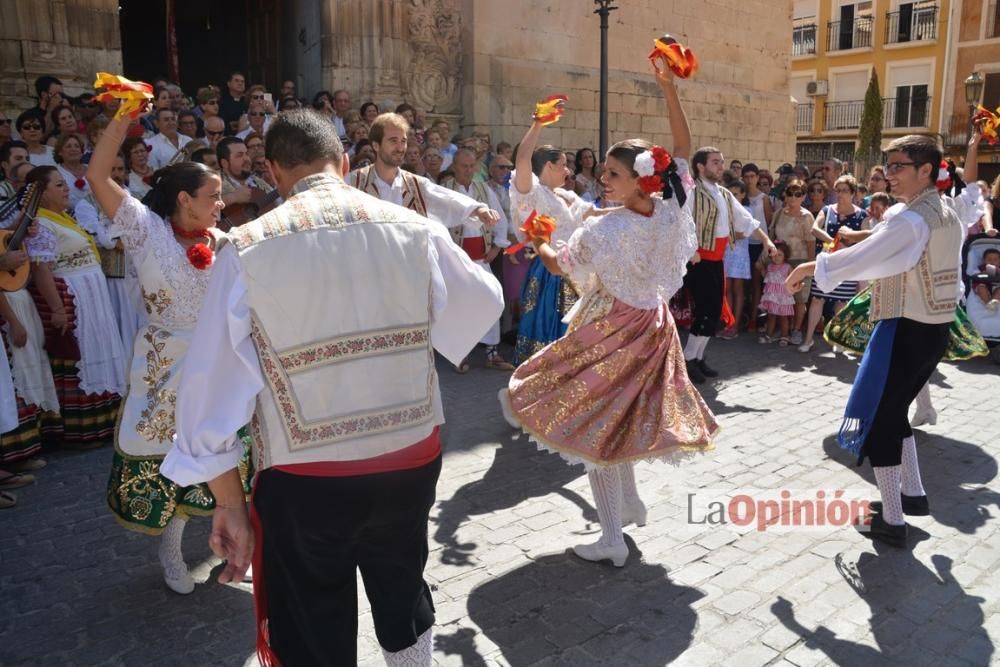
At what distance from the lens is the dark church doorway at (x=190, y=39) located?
1395 centimetres

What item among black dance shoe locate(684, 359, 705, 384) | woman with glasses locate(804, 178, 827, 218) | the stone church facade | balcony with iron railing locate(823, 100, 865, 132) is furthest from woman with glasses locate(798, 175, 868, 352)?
balcony with iron railing locate(823, 100, 865, 132)

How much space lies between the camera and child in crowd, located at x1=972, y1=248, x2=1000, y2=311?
26.7 ft

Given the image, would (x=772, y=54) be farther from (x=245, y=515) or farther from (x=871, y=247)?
(x=245, y=515)

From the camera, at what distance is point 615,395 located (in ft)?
12.1

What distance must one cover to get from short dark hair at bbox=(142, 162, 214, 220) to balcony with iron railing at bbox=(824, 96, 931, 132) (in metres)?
32.8

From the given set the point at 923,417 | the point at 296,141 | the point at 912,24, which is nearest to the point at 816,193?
the point at 923,417

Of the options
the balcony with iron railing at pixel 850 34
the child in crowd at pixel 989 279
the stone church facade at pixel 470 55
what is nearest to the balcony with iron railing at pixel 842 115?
the balcony with iron railing at pixel 850 34

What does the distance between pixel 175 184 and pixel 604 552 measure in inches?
99.5

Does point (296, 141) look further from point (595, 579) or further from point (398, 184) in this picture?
point (398, 184)

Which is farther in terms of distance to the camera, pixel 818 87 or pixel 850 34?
pixel 818 87

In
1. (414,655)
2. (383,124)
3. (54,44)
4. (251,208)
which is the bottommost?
(414,655)

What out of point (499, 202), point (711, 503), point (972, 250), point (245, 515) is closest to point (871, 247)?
point (711, 503)

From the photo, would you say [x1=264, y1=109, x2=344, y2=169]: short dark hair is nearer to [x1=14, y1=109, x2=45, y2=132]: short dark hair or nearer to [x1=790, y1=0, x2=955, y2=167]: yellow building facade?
[x1=14, y1=109, x2=45, y2=132]: short dark hair

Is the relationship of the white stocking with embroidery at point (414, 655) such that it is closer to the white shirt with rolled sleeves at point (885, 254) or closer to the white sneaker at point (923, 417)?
the white shirt with rolled sleeves at point (885, 254)
